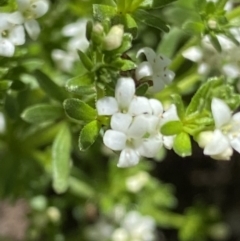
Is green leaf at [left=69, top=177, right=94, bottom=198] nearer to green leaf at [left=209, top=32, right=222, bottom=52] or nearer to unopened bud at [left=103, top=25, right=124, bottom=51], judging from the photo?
green leaf at [left=209, top=32, right=222, bottom=52]

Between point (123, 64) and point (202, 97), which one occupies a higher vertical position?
point (123, 64)

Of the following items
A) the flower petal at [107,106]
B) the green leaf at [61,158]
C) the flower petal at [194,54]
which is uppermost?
the flower petal at [107,106]

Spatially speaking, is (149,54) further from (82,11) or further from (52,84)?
(82,11)

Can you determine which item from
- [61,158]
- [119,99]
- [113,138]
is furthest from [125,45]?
[61,158]

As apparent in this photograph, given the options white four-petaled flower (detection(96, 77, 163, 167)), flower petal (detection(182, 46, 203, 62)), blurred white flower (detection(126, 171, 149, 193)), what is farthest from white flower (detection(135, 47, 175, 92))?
blurred white flower (detection(126, 171, 149, 193))

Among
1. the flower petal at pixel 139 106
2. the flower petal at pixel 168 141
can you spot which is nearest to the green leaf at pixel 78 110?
the flower petal at pixel 139 106

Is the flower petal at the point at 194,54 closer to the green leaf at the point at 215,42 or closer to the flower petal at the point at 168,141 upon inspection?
the green leaf at the point at 215,42

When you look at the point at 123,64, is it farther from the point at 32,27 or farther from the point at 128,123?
the point at 32,27
